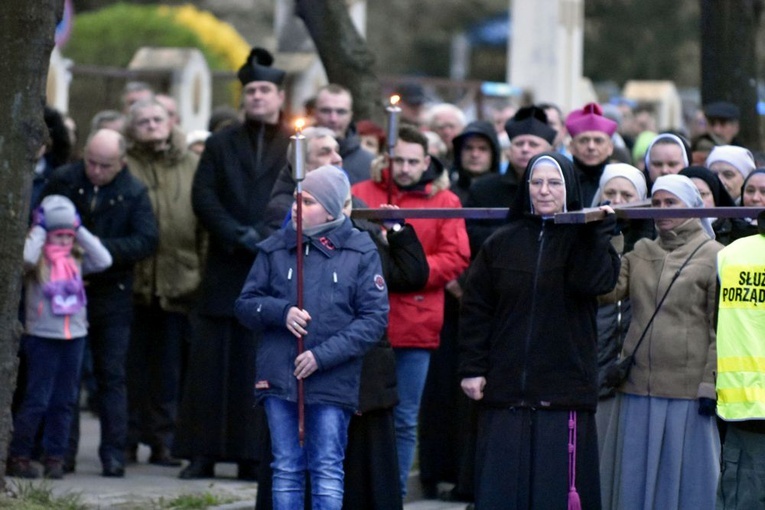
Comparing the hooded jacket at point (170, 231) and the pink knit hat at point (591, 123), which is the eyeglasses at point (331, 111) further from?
the pink knit hat at point (591, 123)

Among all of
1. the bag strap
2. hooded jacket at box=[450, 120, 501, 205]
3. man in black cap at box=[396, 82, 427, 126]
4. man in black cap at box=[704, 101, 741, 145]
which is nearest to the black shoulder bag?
the bag strap

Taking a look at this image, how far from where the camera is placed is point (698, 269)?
9375mm

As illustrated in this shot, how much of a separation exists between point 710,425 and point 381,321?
1.69 m

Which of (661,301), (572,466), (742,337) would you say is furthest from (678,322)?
(742,337)

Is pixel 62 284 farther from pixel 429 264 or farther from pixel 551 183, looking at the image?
pixel 551 183

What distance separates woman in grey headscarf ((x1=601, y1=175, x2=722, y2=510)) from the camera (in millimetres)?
9359

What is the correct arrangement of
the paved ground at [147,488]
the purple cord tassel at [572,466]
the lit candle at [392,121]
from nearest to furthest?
1. the purple cord tassel at [572,466]
2. the lit candle at [392,121]
3. the paved ground at [147,488]

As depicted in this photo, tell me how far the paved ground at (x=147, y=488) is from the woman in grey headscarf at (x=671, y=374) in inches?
81.4

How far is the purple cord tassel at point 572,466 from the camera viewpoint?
8.96m

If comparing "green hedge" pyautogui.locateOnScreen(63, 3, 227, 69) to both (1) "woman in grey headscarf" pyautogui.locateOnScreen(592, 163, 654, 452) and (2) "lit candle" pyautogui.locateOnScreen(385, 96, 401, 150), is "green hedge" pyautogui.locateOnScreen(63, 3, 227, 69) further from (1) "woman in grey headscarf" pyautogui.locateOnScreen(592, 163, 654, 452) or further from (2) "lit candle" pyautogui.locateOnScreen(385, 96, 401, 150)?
(1) "woman in grey headscarf" pyautogui.locateOnScreen(592, 163, 654, 452)

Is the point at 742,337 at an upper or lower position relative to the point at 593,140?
lower

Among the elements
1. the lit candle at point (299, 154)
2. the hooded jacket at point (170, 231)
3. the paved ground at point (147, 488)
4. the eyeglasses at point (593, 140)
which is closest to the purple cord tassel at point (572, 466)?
the lit candle at point (299, 154)

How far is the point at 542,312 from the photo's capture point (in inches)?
357

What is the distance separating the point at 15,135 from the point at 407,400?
2713mm
